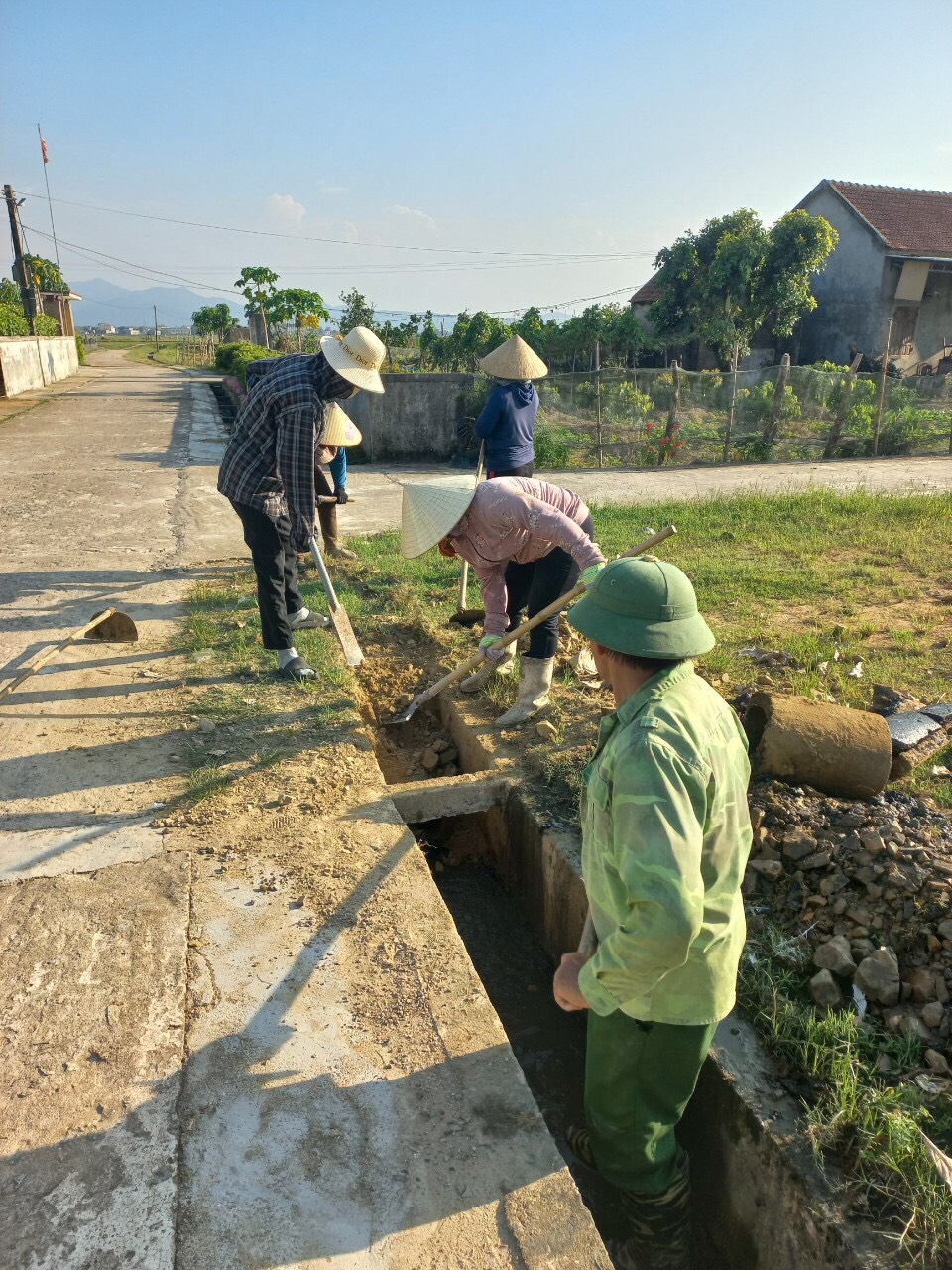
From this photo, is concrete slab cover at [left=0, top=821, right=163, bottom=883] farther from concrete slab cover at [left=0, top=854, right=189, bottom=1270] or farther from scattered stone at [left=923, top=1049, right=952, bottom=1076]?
scattered stone at [left=923, top=1049, right=952, bottom=1076]

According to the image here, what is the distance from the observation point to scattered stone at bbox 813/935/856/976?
7.91 feet

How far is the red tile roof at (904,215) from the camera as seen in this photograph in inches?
795

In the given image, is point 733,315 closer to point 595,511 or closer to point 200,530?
point 595,511

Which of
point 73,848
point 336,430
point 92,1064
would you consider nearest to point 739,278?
point 336,430

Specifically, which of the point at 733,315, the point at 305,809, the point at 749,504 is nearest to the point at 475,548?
the point at 305,809

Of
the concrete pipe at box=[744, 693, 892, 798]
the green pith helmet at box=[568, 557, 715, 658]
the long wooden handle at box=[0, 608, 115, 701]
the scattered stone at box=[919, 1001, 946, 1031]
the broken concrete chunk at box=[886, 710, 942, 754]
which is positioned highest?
the green pith helmet at box=[568, 557, 715, 658]

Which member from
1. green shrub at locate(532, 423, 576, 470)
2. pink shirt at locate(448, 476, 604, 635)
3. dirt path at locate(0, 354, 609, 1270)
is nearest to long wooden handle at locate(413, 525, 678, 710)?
pink shirt at locate(448, 476, 604, 635)

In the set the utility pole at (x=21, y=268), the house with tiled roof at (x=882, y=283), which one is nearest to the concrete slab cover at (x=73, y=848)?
the house with tiled roof at (x=882, y=283)

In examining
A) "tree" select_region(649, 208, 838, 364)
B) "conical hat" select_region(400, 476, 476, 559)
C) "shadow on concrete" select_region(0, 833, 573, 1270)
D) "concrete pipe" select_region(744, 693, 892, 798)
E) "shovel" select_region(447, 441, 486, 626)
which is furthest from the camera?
"tree" select_region(649, 208, 838, 364)

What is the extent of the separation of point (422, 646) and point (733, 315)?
1696cm

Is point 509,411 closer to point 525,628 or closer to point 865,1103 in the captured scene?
point 525,628

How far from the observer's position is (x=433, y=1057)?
2.17 meters

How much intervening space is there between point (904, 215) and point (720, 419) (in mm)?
13826

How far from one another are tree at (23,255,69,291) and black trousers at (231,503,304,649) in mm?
34359
